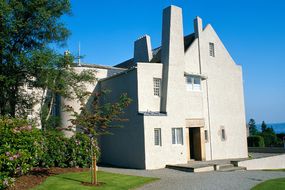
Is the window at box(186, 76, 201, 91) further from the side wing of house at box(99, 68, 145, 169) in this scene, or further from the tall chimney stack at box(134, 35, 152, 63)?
the tall chimney stack at box(134, 35, 152, 63)

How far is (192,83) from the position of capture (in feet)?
89.6

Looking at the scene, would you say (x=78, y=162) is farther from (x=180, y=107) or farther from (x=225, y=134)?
(x=225, y=134)

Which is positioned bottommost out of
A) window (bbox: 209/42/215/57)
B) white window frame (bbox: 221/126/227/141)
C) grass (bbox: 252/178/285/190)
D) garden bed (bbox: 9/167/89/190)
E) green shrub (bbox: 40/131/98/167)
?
grass (bbox: 252/178/285/190)

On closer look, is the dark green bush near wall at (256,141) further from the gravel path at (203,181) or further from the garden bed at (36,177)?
the garden bed at (36,177)

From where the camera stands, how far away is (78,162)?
21047 mm

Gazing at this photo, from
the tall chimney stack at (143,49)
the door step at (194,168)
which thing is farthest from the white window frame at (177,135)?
the tall chimney stack at (143,49)

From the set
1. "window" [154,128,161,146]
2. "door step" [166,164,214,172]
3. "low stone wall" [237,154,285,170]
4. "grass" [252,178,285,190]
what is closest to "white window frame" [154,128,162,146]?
"window" [154,128,161,146]

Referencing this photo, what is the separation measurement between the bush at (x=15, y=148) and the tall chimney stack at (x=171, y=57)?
11024mm

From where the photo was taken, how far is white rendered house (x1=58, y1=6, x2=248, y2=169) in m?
23.5

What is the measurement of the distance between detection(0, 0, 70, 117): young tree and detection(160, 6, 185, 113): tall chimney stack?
758 cm

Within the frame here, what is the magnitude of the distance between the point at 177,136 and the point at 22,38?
13.1 m

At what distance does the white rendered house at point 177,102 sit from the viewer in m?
23.5

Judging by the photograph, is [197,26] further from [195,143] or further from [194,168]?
[194,168]

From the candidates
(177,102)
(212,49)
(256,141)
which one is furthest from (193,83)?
(256,141)
